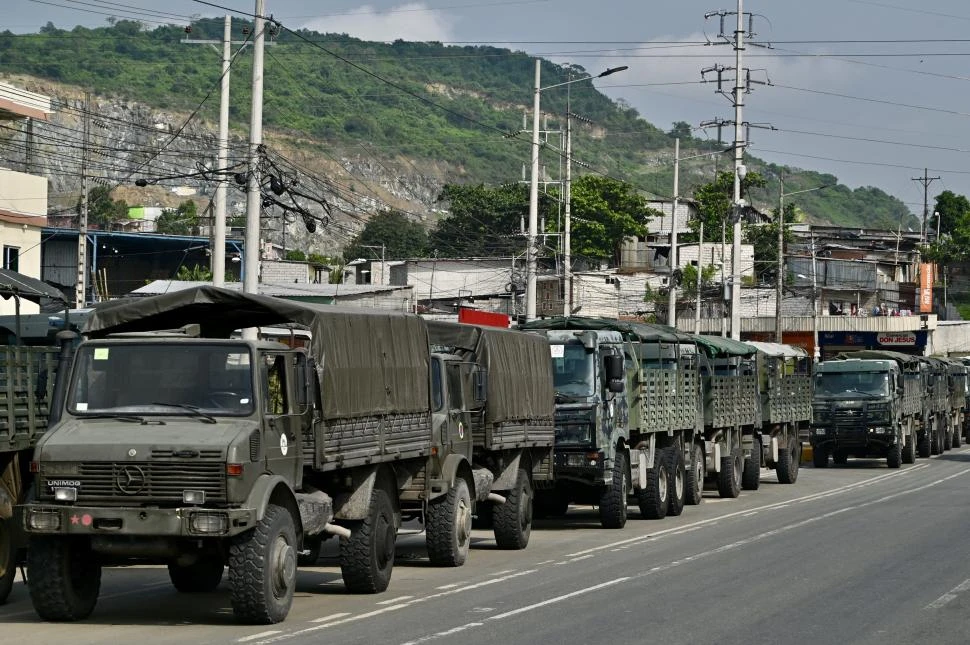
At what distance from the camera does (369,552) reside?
14.0 metres

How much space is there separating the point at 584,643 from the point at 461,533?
18.9ft

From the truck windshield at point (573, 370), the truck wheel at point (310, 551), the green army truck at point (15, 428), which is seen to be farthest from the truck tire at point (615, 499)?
the green army truck at point (15, 428)

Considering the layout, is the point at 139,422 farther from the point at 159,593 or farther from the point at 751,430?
the point at 751,430

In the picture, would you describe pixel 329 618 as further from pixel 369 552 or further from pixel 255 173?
pixel 255 173

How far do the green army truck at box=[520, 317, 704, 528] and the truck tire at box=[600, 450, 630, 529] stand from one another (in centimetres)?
1

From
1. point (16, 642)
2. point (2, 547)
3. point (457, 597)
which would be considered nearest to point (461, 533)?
point (457, 597)

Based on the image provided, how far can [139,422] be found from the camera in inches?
463

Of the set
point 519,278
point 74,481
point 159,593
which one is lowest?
point 159,593

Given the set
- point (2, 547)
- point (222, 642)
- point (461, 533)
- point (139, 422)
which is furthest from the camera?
point (461, 533)

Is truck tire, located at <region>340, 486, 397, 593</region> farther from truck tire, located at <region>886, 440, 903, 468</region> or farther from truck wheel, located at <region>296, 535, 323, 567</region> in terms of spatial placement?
truck tire, located at <region>886, 440, 903, 468</region>

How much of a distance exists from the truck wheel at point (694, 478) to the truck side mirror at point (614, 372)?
6.27 meters

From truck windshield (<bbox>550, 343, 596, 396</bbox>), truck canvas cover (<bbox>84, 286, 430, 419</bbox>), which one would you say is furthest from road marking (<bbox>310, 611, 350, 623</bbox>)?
truck windshield (<bbox>550, 343, 596, 396</bbox>)

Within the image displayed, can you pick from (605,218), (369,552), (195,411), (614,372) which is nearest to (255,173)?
(614,372)

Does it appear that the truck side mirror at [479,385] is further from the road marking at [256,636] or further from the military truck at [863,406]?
the military truck at [863,406]
